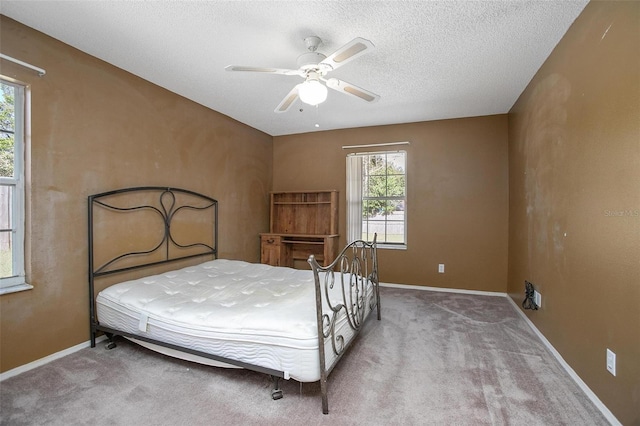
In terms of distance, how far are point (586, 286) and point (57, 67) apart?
4125 mm

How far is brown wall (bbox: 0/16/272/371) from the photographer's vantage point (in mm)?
2137

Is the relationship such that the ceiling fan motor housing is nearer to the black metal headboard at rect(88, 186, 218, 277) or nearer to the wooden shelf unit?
the black metal headboard at rect(88, 186, 218, 277)

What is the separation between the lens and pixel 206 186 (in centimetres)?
379

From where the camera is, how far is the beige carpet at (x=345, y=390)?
1.63 metres

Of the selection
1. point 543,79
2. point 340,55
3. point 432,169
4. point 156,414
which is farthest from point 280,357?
point 432,169

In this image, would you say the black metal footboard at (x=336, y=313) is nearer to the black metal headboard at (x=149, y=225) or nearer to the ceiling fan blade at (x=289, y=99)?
the ceiling fan blade at (x=289, y=99)

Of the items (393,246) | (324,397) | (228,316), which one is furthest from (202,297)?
(393,246)

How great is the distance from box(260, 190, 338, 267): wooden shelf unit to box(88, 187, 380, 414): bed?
1115mm

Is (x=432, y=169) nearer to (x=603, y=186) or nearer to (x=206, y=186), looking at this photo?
(x=603, y=186)

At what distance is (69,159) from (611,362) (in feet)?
12.9

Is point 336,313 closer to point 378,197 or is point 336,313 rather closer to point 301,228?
point 378,197

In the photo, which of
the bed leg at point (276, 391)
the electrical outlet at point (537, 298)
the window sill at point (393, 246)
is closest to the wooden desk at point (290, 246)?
the window sill at point (393, 246)

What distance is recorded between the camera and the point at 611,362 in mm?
1624

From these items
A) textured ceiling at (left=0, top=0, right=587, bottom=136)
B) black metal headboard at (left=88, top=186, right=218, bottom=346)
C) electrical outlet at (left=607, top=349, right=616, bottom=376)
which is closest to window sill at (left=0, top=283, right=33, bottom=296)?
black metal headboard at (left=88, top=186, right=218, bottom=346)
